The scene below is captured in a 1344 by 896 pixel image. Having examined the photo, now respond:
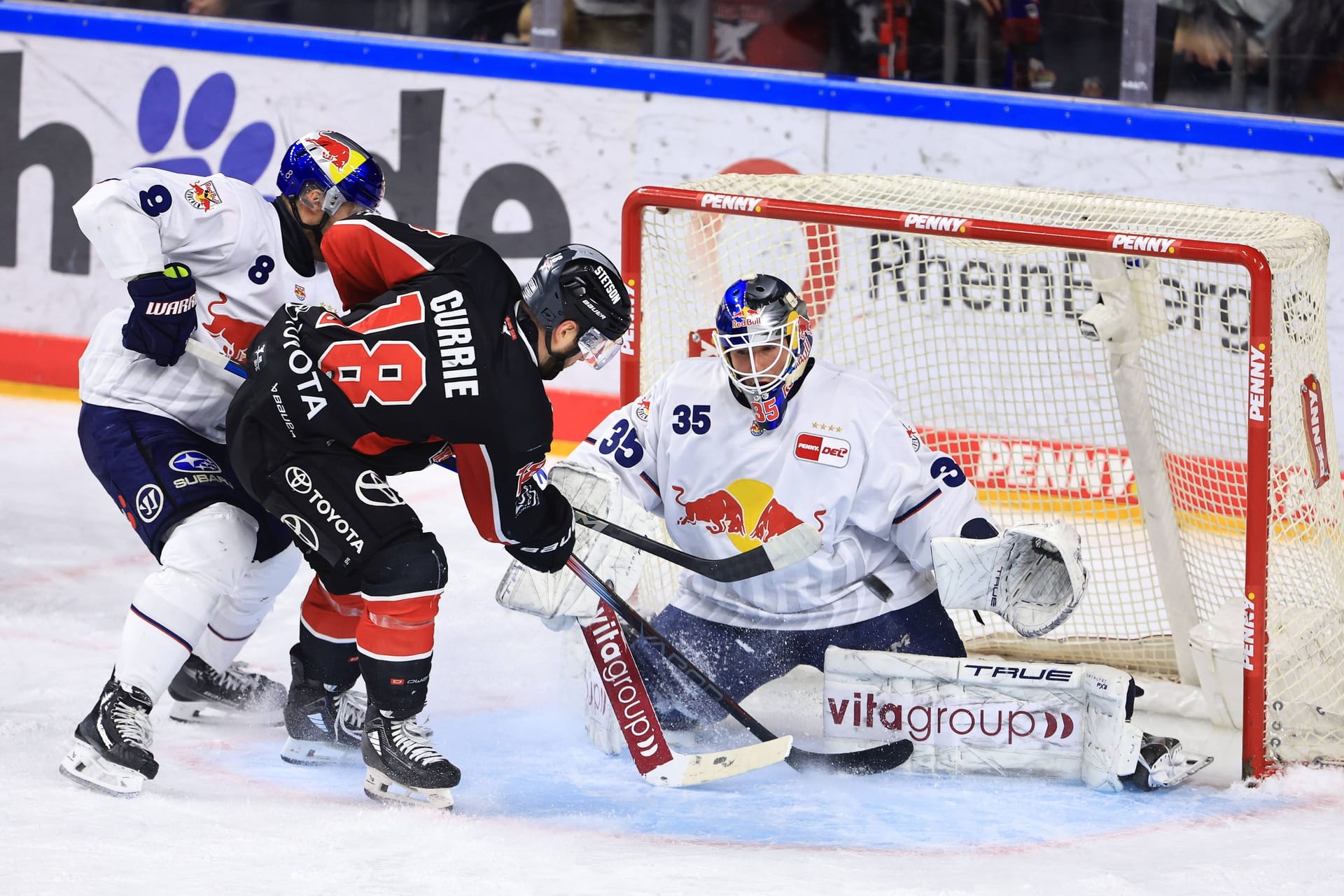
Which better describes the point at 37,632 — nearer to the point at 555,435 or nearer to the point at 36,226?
the point at 555,435

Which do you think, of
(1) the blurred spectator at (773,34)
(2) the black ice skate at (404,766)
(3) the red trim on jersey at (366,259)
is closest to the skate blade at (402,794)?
(2) the black ice skate at (404,766)

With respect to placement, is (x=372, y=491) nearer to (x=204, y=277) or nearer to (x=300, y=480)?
(x=300, y=480)

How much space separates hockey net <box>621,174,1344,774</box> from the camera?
9.93 ft

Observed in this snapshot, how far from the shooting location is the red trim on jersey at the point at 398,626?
2.73 metres

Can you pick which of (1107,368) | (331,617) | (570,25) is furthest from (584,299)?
(570,25)

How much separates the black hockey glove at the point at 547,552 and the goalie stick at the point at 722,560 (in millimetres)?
201

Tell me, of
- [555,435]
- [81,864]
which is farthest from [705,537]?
[555,435]

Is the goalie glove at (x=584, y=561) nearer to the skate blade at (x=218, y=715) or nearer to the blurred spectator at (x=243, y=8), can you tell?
the skate blade at (x=218, y=715)

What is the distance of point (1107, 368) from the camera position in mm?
3840

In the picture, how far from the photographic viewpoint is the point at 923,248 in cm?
421

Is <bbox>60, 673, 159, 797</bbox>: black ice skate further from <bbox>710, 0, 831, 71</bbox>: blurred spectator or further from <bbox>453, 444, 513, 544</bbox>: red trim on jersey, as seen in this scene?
<bbox>710, 0, 831, 71</bbox>: blurred spectator

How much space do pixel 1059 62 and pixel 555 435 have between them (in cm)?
198

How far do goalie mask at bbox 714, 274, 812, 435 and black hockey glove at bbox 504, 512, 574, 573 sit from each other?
47cm

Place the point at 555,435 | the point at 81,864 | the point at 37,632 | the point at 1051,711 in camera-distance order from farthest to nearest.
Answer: the point at 555,435 < the point at 37,632 < the point at 1051,711 < the point at 81,864
